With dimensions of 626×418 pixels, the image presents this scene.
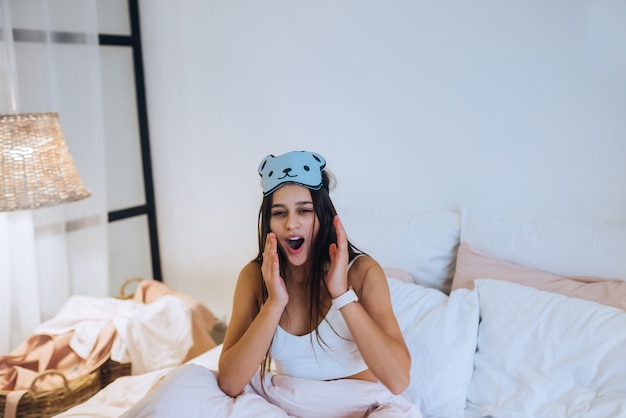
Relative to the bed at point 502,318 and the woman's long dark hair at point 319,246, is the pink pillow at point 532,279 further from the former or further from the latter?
the woman's long dark hair at point 319,246

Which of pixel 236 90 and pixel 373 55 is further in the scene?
pixel 236 90

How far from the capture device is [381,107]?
79.9 inches

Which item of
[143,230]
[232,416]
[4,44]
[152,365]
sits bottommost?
[152,365]

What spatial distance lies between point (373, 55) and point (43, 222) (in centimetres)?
136

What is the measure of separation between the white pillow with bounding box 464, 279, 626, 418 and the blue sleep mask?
0.58 m

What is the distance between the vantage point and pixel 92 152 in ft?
7.56

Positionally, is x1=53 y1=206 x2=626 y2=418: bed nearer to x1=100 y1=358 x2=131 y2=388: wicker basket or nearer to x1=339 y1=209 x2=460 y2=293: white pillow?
Answer: x1=339 y1=209 x2=460 y2=293: white pillow

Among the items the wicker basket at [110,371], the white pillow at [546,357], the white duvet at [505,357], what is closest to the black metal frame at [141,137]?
the wicker basket at [110,371]

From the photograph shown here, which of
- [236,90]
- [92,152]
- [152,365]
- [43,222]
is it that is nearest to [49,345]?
[152,365]

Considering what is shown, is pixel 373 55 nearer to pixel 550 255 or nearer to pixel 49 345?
pixel 550 255

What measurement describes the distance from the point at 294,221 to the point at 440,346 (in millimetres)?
507

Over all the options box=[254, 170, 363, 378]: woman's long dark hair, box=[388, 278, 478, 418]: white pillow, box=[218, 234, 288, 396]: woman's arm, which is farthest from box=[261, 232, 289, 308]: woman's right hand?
box=[388, 278, 478, 418]: white pillow

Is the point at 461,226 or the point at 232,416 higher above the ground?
the point at 461,226

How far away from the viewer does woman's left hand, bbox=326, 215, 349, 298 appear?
1.35 m
